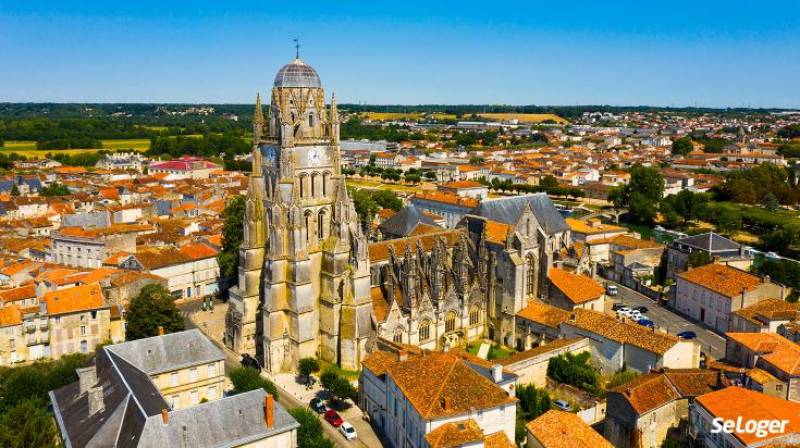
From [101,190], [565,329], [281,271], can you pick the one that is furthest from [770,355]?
[101,190]

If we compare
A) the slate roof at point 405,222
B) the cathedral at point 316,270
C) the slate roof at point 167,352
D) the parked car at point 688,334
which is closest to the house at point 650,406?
the cathedral at point 316,270

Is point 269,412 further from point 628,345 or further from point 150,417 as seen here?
point 628,345

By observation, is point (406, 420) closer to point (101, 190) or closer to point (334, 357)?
point (334, 357)

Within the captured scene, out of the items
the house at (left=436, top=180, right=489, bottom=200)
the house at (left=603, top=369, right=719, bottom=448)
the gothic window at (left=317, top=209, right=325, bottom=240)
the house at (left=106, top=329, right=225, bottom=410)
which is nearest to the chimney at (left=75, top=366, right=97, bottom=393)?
the house at (left=106, top=329, right=225, bottom=410)

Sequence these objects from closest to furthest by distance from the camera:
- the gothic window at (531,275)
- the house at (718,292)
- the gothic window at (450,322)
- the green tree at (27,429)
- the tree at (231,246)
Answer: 1. the green tree at (27,429)
2. the gothic window at (450,322)
3. the house at (718,292)
4. the gothic window at (531,275)
5. the tree at (231,246)

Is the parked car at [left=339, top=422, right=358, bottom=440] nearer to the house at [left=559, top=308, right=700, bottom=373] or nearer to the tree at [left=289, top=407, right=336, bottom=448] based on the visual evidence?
the tree at [left=289, top=407, right=336, bottom=448]

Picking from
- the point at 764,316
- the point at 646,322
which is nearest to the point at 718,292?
the point at 764,316

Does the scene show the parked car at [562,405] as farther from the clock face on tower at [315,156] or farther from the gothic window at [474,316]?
the clock face on tower at [315,156]
